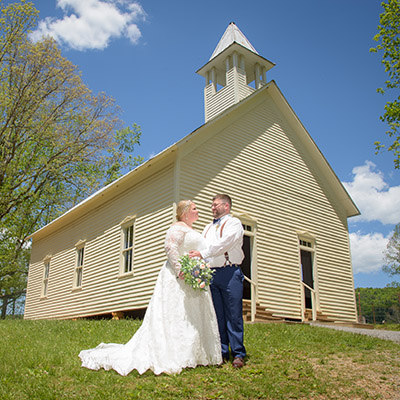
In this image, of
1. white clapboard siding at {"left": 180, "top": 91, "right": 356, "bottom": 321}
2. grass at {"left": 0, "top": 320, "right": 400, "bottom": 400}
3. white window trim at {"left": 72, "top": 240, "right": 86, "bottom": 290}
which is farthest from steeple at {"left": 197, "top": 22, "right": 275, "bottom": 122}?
grass at {"left": 0, "top": 320, "right": 400, "bottom": 400}

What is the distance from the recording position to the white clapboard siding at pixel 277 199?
1344 centimetres

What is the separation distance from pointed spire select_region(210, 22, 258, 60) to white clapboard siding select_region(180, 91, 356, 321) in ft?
14.5

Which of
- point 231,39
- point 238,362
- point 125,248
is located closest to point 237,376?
point 238,362

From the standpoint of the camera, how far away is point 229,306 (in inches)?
220

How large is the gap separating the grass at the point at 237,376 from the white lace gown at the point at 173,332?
146 mm

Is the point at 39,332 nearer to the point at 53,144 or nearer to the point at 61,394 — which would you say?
the point at 61,394

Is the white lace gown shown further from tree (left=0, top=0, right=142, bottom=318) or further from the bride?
tree (left=0, top=0, right=142, bottom=318)

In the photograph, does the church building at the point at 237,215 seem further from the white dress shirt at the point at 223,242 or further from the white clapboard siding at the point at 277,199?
the white dress shirt at the point at 223,242

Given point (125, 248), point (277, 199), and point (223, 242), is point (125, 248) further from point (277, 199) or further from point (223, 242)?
point (223, 242)

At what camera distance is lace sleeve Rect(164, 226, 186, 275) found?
5562 millimetres

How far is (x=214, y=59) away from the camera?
18.6 metres

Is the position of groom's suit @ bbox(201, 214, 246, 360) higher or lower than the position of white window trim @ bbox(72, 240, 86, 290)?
lower

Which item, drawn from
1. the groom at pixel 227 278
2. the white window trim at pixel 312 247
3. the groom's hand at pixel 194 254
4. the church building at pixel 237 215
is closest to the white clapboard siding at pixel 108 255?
the church building at pixel 237 215

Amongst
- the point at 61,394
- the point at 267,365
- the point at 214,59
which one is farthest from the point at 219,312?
the point at 214,59
